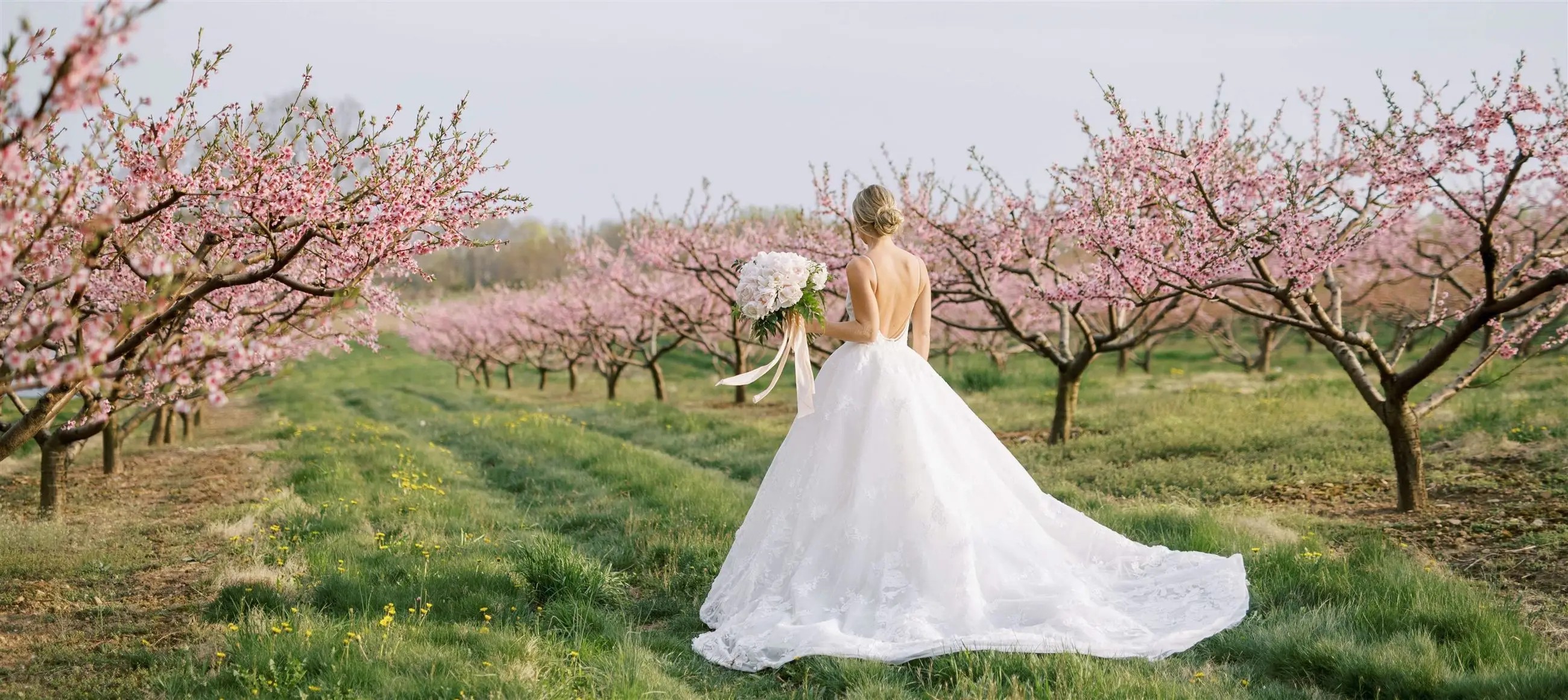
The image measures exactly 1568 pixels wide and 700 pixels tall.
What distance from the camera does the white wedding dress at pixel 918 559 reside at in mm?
5254

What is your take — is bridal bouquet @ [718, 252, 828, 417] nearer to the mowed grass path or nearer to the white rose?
the white rose

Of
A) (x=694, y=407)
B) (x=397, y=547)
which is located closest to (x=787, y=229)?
(x=694, y=407)

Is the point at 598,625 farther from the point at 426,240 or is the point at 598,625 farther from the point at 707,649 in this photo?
the point at 426,240

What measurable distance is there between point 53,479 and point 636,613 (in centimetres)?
684

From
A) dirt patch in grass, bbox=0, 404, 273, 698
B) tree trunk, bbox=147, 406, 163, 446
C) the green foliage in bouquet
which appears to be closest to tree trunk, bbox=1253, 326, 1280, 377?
the green foliage in bouquet

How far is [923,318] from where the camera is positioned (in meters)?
6.51

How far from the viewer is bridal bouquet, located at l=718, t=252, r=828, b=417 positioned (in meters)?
6.00

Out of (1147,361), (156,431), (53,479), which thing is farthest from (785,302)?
(1147,361)

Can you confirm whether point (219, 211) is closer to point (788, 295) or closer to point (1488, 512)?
point (788, 295)

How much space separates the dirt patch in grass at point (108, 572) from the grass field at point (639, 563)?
3 cm

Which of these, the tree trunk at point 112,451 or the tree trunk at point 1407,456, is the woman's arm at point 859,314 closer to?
the tree trunk at point 1407,456

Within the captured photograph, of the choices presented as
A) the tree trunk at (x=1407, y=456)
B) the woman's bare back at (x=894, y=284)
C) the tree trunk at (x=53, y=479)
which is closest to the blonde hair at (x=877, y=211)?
the woman's bare back at (x=894, y=284)

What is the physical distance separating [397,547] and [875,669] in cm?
406

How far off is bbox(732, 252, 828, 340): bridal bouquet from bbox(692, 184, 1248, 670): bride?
0.23m
